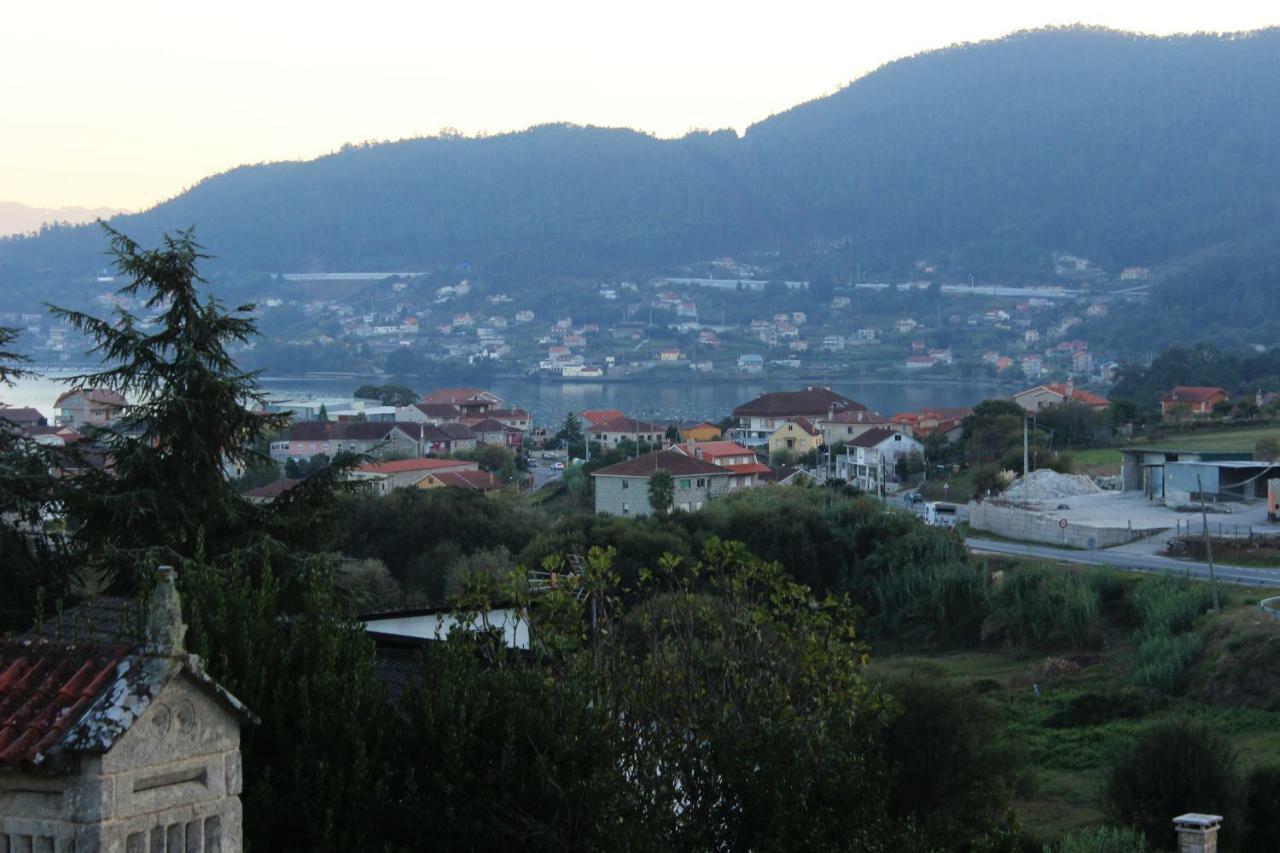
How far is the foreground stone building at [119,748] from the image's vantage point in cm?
381

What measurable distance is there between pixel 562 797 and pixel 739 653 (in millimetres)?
2818

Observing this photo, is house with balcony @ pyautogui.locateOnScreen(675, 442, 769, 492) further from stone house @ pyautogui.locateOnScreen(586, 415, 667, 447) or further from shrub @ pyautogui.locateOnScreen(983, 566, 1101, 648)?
shrub @ pyautogui.locateOnScreen(983, 566, 1101, 648)

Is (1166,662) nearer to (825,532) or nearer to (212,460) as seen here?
(825,532)

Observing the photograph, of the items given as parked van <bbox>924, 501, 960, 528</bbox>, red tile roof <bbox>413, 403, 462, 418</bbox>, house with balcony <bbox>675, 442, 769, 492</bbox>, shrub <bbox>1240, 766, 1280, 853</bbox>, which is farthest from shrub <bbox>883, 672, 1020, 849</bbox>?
red tile roof <bbox>413, 403, 462, 418</bbox>

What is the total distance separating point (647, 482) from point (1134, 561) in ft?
56.7

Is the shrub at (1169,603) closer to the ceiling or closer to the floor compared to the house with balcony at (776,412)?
closer to the floor

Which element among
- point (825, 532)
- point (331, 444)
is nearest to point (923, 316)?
point (331, 444)

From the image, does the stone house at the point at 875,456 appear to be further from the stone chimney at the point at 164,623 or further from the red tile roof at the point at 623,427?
the stone chimney at the point at 164,623

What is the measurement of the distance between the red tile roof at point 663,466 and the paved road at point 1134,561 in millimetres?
12790

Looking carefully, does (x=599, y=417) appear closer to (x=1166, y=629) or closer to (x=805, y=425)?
(x=805, y=425)

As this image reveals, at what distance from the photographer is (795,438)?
215ft

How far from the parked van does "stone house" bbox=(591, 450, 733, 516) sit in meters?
7.31

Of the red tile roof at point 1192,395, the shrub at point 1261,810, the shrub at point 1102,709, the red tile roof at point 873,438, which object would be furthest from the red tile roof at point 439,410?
the shrub at point 1261,810

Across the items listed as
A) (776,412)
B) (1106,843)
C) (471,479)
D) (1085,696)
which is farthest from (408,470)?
(1106,843)
